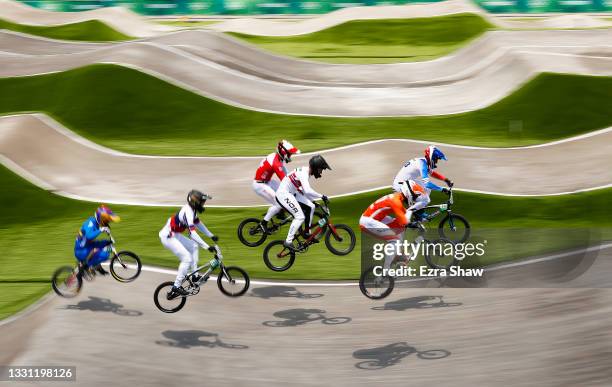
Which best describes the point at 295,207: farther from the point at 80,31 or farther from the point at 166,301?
the point at 80,31

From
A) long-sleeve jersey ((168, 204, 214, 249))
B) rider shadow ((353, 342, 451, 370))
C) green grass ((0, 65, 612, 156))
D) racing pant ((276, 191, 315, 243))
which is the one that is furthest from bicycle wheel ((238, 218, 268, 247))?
green grass ((0, 65, 612, 156))

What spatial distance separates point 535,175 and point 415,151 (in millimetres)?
3889

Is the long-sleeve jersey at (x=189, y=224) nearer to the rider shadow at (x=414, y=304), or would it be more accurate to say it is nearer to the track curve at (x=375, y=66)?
the rider shadow at (x=414, y=304)

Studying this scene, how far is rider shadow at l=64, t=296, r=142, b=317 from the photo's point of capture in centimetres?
1719

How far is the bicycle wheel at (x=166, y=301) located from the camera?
55.2 feet

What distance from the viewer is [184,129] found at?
33.0m

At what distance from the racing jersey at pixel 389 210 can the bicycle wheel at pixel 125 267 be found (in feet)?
17.2

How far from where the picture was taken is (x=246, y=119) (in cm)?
3369

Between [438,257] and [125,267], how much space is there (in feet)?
23.2

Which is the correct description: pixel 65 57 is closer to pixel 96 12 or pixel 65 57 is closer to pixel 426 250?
pixel 96 12

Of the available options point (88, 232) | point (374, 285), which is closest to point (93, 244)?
point (88, 232)

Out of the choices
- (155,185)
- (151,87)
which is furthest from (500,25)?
(155,185)

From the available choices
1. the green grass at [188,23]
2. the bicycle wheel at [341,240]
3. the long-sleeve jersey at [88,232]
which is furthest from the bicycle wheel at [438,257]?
the green grass at [188,23]

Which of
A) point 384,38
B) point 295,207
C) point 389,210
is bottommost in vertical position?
point 389,210
